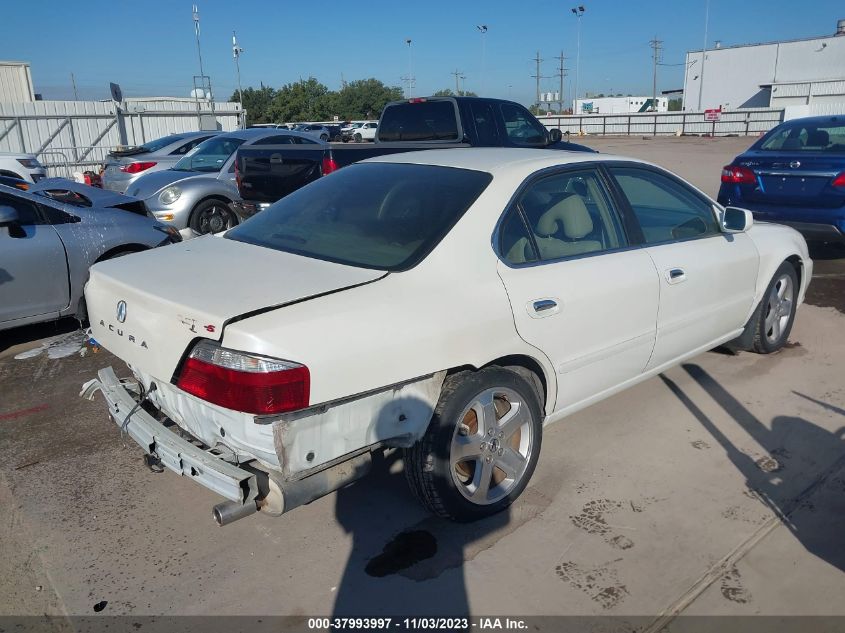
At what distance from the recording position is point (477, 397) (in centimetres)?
304

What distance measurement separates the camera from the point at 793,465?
3754 mm

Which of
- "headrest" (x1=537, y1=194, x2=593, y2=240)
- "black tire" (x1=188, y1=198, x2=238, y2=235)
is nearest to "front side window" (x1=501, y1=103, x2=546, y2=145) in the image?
"black tire" (x1=188, y1=198, x2=238, y2=235)

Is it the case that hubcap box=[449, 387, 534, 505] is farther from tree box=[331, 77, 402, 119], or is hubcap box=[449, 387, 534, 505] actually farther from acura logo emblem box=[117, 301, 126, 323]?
tree box=[331, 77, 402, 119]

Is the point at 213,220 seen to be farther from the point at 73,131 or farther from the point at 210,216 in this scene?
the point at 73,131

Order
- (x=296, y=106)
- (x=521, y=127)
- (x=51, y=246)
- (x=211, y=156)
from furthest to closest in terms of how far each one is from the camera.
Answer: (x=296, y=106), (x=211, y=156), (x=521, y=127), (x=51, y=246)

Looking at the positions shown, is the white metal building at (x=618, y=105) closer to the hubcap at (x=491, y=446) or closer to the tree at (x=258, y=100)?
the tree at (x=258, y=100)

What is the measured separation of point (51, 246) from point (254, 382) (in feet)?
13.5

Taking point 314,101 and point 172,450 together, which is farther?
point 314,101

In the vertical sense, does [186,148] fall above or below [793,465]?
above

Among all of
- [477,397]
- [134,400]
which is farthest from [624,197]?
[134,400]

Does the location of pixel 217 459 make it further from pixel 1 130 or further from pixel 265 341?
pixel 1 130

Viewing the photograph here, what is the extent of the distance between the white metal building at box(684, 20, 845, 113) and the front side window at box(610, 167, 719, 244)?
51767mm

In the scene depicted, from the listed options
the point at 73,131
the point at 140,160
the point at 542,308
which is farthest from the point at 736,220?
the point at 73,131

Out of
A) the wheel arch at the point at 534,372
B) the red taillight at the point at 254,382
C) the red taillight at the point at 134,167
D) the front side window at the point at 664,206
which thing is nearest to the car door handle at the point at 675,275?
the front side window at the point at 664,206
